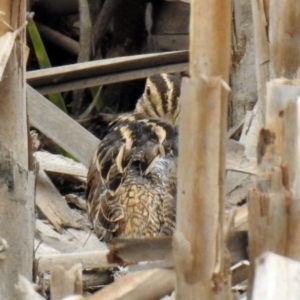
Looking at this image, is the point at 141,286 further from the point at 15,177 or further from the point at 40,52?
the point at 40,52

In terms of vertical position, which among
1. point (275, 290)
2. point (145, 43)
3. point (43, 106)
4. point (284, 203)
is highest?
point (145, 43)

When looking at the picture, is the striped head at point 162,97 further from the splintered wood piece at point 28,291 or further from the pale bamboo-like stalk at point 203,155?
the pale bamboo-like stalk at point 203,155

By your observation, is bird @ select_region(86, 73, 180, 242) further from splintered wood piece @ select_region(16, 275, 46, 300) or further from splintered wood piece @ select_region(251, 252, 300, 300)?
splintered wood piece @ select_region(251, 252, 300, 300)

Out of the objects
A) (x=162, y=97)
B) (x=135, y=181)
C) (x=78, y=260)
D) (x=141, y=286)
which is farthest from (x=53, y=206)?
(x=141, y=286)

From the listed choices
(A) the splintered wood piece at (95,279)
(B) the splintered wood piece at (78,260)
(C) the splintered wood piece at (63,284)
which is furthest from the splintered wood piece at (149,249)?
(A) the splintered wood piece at (95,279)

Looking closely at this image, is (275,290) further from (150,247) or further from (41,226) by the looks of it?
(41,226)

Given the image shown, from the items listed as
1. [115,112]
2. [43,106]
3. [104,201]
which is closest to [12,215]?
[104,201]
